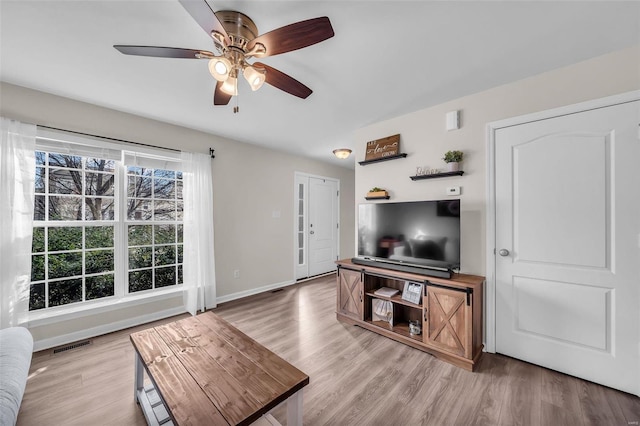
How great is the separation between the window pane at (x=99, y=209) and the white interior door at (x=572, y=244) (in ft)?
13.5

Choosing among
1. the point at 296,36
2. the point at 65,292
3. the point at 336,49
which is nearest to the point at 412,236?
the point at 336,49

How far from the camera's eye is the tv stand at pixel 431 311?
6.66ft

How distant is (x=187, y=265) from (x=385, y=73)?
125 inches

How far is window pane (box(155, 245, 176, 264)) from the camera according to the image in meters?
3.19

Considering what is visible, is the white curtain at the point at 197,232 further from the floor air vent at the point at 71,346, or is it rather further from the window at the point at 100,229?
the floor air vent at the point at 71,346

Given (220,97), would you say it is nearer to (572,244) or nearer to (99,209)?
(99,209)

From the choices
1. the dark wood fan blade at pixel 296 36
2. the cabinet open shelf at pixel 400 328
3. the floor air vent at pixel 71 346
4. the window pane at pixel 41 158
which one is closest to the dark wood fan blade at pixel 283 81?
the dark wood fan blade at pixel 296 36

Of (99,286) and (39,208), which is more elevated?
(39,208)

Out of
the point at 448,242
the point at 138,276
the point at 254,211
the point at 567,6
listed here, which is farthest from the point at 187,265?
the point at 567,6

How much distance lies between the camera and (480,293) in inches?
86.5

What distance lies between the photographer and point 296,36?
1.29m

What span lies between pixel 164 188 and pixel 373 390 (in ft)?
10.8

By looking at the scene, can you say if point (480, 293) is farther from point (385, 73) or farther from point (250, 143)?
point (250, 143)

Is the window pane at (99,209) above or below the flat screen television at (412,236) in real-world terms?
above
